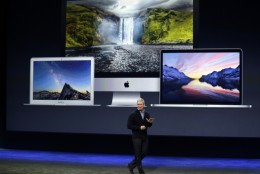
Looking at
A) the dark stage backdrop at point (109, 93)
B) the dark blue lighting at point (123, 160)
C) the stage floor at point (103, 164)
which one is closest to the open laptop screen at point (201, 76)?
the stage floor at point (103, 164)

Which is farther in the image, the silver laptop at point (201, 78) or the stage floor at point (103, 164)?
the stage floor at point (103, 164)

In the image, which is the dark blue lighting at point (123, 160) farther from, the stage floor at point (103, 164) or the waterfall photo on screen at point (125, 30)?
the waterfall photo on screen at point (125, 30)

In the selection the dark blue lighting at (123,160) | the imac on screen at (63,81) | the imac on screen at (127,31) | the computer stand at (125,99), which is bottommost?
the dark blue lighting at (123,160)

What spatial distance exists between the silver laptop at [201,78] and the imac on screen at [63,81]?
4.56 feet

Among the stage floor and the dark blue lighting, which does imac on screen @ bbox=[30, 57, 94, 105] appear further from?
the dark blue lighting

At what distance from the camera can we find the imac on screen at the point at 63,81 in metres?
8.06

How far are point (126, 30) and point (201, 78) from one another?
199cm

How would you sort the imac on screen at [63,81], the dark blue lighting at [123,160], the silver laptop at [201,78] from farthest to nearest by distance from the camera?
the dark blue lighting at [123,160], the imac on screen at [63,81], the silver laptop at [201,78]

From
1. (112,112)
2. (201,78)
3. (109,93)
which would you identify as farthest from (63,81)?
(201,78)

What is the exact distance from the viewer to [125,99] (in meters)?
8.16

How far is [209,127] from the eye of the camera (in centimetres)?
945

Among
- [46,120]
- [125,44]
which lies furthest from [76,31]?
[46,120]

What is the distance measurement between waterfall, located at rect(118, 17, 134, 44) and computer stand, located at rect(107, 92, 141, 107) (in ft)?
4.15

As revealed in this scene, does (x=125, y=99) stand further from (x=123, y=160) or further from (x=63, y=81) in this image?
(x=123, y=160)
